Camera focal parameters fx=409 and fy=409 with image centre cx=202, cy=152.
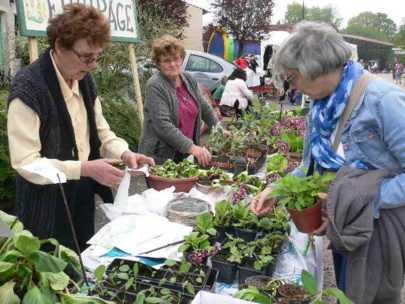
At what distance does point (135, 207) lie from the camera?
2088 millimetres

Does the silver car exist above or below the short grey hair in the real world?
below

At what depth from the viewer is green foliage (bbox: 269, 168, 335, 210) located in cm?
157

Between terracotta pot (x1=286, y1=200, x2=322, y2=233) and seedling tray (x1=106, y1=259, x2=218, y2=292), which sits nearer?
seedling tray (x1=106, y1=259, x2=218, y2=292)

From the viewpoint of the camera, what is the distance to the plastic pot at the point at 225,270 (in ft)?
5.05

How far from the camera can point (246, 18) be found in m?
23.5

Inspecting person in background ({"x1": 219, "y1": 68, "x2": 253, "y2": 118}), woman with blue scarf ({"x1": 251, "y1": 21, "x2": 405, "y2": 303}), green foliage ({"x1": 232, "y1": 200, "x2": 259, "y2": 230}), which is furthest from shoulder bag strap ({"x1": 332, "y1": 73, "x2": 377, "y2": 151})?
person in background ({"x1": 219, "y1": 68, "x2": 253, "y2": 118})

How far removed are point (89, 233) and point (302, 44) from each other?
152cm

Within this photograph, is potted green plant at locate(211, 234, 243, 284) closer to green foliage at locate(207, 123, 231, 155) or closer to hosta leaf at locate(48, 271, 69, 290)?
hosta leaf at locate(48, 271, 69, 290)

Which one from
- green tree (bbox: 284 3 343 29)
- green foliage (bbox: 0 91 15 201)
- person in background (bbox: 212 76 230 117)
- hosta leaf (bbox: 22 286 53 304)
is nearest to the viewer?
hosta leaf (bbox: 22 286 53 304)

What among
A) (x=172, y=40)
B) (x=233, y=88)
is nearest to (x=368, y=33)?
(x=233, y=88)

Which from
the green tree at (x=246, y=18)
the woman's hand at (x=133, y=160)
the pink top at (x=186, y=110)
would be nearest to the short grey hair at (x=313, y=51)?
the woman's hand at (x=133, y=160)

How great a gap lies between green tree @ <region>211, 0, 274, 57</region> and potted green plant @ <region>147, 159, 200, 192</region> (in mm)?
21774

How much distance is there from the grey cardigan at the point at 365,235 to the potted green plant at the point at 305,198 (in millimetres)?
100

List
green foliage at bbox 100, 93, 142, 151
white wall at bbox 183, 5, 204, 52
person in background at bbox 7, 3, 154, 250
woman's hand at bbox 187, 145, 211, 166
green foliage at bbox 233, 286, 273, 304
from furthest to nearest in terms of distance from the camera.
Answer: white wall at bbox 183, 5, 204, 52 → green foliage at bbox 100, 93, 142, 151 → woman's hand at bbox 187, 145, 211, 166 → person in background at bbox 7, 3, 154, 250 → green foliage at bbox 233, 286, 273, 304
